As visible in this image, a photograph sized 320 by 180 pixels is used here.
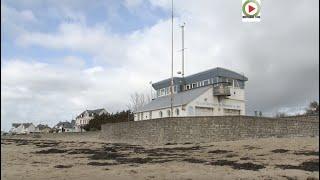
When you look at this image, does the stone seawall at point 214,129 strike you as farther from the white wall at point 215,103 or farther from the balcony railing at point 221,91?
the balcony railing at point 221,91

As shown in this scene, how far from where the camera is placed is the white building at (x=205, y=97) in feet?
190

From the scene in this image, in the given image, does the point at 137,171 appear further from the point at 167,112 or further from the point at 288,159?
the point at 167,112

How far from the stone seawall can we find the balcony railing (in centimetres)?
2122

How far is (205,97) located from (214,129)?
2556 cm

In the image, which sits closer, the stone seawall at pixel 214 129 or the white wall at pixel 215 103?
the stone seawall at pixel 214 129

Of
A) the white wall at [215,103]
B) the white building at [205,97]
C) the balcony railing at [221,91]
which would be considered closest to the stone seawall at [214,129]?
the white wall at [215,103]

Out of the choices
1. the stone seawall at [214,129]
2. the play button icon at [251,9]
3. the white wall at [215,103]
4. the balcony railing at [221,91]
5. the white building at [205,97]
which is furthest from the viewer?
the balcony railing at [221,91]

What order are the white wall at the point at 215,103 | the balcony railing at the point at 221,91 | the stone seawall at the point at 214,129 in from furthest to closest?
the balcony railing at the point at 221,91 → the white wall at the point at 215,103 → the stone seawall at the point at 214,129

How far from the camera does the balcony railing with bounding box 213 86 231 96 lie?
59281 mm

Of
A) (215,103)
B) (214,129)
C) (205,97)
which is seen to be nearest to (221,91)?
(215,103)

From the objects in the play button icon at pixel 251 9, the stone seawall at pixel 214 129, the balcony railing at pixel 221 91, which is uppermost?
the balcony railing at pixel 221 91

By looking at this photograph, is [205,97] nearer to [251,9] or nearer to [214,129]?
[214,129]

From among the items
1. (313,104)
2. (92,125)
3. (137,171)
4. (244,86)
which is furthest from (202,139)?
(92,125)

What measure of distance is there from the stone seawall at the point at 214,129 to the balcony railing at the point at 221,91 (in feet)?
69.6
